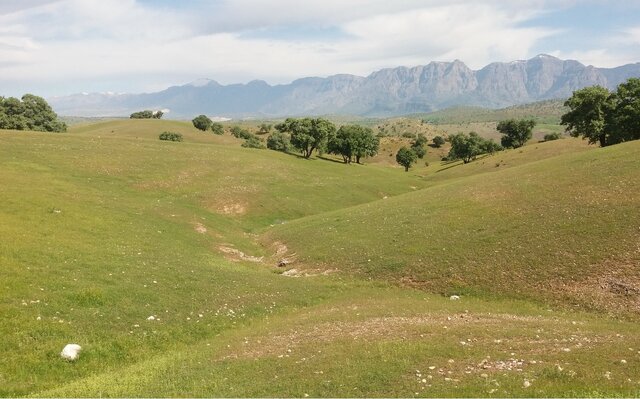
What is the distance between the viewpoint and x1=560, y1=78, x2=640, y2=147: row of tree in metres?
70.9

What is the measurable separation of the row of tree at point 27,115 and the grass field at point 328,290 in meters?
51.8

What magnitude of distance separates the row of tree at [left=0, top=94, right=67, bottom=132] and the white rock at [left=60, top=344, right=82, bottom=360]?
340 ft

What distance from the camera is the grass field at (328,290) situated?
1513 cm

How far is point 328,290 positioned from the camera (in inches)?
1182

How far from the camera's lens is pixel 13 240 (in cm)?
2834

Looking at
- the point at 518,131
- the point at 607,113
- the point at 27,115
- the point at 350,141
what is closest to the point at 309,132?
the point at 350,141

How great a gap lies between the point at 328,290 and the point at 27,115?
348 feet

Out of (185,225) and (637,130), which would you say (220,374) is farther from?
(637,130)

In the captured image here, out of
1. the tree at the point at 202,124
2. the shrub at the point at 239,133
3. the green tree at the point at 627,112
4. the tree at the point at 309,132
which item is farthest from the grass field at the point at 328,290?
the shrub at the point at 239,133

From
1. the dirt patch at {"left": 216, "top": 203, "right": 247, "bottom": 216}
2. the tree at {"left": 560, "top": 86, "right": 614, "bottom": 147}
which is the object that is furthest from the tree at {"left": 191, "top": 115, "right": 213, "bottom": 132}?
the tree at {"left": 560, "top": 86, "right": 614, "bottom": 147}

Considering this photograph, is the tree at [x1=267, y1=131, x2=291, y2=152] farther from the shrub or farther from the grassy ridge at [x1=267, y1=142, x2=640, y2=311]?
the grassy ridge at [x1=267, y1=142, x2=640, y2=311]

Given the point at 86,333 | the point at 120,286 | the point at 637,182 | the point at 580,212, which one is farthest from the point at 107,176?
the point at 637,182

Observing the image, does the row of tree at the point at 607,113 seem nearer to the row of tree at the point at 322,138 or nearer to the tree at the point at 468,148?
the row of tree at the point at 322,138

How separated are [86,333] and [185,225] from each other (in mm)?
28107
